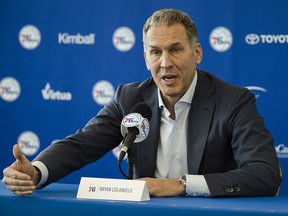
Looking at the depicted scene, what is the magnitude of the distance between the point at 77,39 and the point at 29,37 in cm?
48

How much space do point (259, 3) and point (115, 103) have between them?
1955mm

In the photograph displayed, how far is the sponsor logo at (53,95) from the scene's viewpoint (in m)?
4.98

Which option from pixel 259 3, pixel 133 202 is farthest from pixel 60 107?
pixel 133 202

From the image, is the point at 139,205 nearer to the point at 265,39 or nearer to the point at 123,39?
the point at 265,39

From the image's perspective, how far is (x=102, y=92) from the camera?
488 centimetres

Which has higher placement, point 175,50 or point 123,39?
point 123,39

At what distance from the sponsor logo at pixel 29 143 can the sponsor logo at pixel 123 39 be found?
3.56 feet

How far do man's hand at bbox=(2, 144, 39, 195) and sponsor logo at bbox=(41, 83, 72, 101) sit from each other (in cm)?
259

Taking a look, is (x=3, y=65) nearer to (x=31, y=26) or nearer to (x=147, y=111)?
(x=31, y=26)

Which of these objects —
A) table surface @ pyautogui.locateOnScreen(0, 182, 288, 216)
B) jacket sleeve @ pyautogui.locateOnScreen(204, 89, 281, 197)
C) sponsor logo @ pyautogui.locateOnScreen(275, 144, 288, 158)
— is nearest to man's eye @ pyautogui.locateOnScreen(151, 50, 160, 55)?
jacket sleeve @ pyautogui.locateOnScreen(204, 89, 281, 197)

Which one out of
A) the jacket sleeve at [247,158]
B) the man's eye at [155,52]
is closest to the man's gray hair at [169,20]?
the man's eye at [155,52]

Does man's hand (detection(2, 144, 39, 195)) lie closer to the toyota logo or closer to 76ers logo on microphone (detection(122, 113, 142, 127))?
76ers logo on microphone (detection(122, 113, 142, 127))

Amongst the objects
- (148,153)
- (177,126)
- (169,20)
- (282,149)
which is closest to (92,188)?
(148,153)

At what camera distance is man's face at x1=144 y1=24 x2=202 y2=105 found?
8.76 ft
